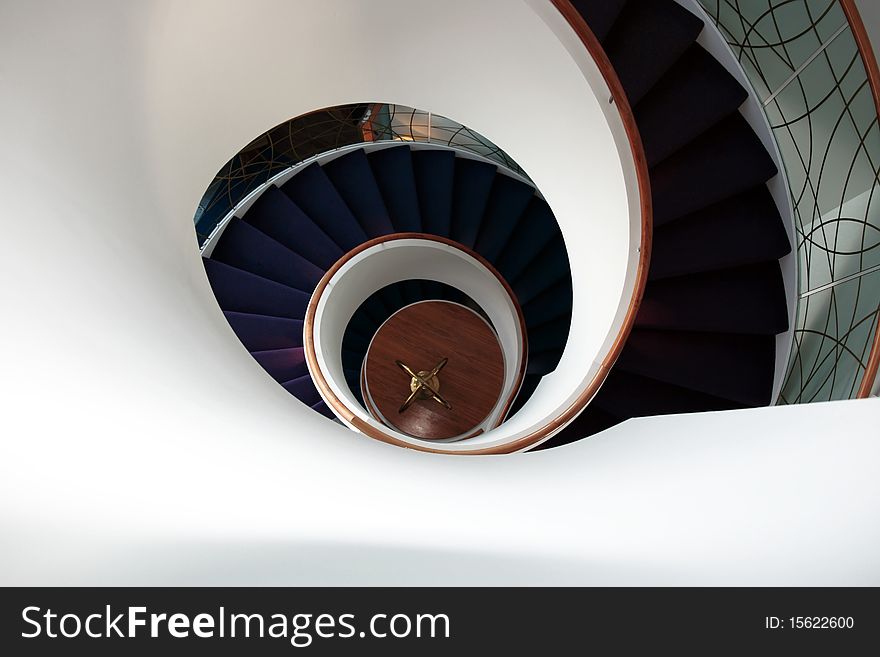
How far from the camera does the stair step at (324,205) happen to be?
19.9 feet

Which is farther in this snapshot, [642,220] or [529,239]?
[529,239]

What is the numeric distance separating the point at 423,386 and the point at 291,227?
109 inches

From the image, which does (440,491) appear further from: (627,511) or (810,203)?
(810,203)

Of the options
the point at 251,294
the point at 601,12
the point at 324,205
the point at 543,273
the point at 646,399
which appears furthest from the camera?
the point at 543,273

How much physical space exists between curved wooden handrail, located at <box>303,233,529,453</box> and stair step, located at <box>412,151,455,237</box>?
165mm

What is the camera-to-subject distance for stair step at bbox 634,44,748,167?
4.05 m

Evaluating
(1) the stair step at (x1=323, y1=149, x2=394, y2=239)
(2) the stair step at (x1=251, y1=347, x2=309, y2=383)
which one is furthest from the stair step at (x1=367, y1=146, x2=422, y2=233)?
(2) the stair step at (x1=251, y1=347, x2=309, y2=383)

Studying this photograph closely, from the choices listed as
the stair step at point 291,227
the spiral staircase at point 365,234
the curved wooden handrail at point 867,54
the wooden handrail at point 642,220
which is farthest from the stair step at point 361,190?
the curved wooden handrail at point 867,54

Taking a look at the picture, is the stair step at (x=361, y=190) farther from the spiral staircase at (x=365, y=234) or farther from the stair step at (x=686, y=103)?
the stair step at (x=686, y=103)

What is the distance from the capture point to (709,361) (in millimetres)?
4180

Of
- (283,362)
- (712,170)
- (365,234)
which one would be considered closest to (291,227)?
(365,234)

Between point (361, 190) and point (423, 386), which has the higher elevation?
point (361, 190)

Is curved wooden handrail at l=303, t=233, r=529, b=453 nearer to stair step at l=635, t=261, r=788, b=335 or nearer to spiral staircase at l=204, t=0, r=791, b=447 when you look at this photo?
spiral staircase at l=204, t=0, r=791, b=447

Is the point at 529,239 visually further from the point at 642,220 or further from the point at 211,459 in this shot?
the point at 211,459
